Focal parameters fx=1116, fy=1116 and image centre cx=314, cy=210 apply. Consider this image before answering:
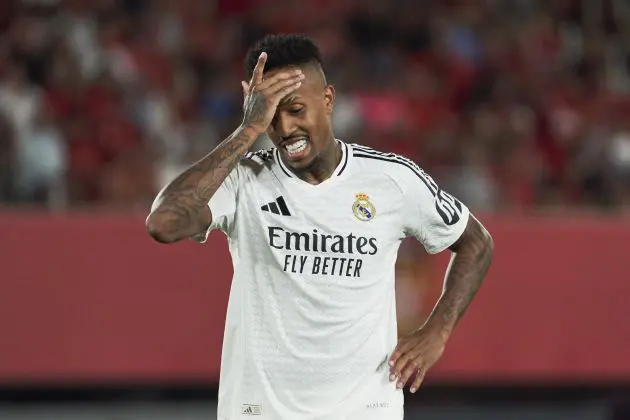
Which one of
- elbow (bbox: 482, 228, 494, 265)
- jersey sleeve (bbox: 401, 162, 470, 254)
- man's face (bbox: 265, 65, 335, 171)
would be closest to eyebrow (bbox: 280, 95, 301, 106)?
man's face (bbox: 265, 65, 335, 171)

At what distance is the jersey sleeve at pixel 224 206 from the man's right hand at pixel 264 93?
0.22 metres

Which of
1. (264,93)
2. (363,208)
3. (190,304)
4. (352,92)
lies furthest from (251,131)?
(352,92)

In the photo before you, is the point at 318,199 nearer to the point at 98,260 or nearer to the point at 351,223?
the point at 351,223

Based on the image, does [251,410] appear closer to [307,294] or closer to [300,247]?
[307,294]

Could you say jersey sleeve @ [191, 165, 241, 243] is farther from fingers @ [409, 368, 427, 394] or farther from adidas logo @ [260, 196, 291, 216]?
fingers @ [409, 368, 427, 394]

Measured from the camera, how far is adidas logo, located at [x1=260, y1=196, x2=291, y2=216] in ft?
12.6

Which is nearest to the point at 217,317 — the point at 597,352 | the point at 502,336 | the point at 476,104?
the point at 502,336

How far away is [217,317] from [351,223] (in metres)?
4.53

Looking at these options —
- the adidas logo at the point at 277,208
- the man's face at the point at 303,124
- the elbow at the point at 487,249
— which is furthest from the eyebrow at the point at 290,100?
the elbow at the point at 487,249

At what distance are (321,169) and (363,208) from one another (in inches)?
7.9

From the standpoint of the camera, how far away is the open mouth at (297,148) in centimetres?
382

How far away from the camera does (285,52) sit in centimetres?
385

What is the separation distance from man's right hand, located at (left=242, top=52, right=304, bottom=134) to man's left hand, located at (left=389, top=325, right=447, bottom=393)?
92cm

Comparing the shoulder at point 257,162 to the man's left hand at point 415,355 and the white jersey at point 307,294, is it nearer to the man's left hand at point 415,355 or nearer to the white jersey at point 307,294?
the white jersey at point 307,294
